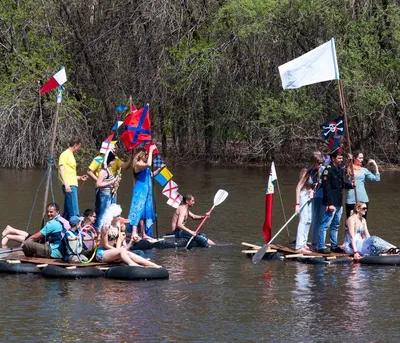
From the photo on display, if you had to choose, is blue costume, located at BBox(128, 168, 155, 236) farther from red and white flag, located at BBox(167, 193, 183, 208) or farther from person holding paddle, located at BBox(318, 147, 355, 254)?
person holding paddle, located at BBox(318, 147, 355, 254)

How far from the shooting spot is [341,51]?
1221 inches

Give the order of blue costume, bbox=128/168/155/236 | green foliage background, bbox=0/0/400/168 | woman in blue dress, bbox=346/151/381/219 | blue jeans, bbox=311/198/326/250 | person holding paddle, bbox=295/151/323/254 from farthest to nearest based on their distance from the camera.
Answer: green foliage background, bbox=0/0/400/168, blue costume, bbox=128/168/155/236, woman in blue dress, bbox=346/151/381/219, blue jeans, bbox=311/198/326/250, person holding paddle, bbox=295/151/323/254

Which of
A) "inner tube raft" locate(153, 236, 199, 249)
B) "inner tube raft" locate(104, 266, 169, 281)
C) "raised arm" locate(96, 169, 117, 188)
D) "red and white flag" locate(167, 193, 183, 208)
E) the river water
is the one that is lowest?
the river water

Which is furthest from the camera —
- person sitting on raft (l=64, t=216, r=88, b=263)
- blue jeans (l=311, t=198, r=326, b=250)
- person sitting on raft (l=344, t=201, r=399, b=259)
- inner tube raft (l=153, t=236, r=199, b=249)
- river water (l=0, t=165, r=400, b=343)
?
inner tube raft (l=153, t=236, r=199, b=249)

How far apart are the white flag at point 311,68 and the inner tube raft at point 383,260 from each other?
304 centimetres

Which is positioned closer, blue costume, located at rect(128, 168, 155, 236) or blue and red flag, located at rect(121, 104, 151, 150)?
blue costume, located at rect(128, 168, 155, 236)

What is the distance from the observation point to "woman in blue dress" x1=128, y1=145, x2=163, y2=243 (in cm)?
1728

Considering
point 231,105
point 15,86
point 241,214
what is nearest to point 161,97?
point 231,105

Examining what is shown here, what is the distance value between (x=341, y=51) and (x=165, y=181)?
558 inches

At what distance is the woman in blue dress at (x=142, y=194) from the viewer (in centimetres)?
1728

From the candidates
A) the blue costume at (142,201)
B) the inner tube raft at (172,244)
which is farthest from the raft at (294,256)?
the blue costume at (142,201)

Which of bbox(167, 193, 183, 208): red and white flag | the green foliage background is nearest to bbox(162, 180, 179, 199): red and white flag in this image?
bbox(167, 193, 183, 208): red and white flag

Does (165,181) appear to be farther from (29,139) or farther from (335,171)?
(29,139)

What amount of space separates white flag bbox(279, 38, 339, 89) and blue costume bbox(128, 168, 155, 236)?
2.84 meters
